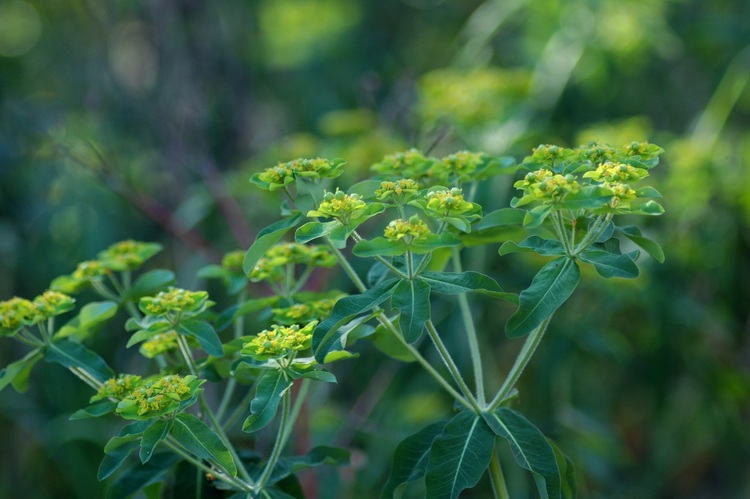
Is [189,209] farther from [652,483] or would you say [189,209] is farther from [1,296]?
[652,483]

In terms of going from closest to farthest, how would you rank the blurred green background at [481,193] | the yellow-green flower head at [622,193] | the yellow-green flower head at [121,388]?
the yellow-green flower head at [622,193] → the yellow-green flower head at [121,388] → the blurred green background at [481,193]

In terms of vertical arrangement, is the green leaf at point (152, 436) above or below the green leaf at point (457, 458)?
above

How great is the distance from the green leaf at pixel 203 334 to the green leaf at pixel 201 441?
97 millimetres

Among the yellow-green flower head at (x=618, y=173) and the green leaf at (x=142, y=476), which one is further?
the green leaf at (x=142, y=476)

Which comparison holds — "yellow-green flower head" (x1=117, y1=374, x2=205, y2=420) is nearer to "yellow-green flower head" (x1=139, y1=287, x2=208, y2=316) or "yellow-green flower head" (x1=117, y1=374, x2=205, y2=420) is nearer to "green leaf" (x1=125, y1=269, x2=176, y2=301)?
"yellow-green flower head" (x1=139, y1=287, x2=208, y2=316)

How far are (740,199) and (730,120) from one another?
3.71 ft

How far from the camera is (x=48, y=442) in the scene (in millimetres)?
2594

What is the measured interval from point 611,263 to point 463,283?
17 centimetres

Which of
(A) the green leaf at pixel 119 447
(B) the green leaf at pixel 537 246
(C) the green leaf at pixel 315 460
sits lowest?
(C) the green leaf at pixel 315 460

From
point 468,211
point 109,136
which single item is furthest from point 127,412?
point 109,136

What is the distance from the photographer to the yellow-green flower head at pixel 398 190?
973 mm

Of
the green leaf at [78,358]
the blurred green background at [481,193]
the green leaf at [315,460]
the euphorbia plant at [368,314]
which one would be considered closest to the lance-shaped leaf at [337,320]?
the euphorbia plant at [368,314]

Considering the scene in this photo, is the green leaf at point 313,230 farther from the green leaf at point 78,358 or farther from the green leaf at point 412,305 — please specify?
the green leaf at point 78,358

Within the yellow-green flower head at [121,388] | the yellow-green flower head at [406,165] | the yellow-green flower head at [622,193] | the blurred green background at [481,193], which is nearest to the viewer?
the yellow-green flower head at [622,193]
